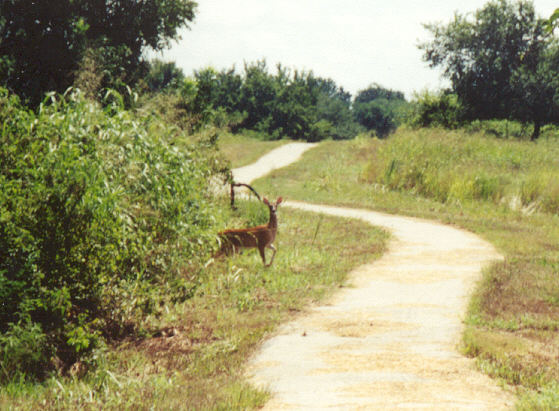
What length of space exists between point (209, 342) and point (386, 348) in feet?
5.32

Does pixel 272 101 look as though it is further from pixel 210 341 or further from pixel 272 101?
pixel 210 341

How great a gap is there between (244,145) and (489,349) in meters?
29.0

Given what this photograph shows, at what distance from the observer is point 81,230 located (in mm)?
4605

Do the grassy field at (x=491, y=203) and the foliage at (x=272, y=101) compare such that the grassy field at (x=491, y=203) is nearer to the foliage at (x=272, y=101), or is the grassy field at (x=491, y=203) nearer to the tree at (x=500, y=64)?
the tree at (x=500, y=64)

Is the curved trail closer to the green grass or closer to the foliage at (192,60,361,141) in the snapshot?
the green grass

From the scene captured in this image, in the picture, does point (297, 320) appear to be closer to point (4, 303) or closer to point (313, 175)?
point (4, 303)

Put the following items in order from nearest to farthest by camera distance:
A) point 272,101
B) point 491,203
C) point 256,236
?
1. point 256,236
2. point 491,203
3. point 272,101

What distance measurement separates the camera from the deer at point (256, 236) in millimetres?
7949

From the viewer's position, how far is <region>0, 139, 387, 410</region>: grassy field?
12.7ft

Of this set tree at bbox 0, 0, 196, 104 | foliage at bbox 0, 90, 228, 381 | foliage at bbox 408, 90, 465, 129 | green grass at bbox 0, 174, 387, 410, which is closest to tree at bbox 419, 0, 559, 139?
foliage at bbox 408, 90, 465, 129

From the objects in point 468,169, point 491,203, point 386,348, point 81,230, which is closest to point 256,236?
point 386,348

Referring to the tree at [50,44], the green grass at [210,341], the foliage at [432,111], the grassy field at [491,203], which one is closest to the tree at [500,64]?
the foliage at [432,111]

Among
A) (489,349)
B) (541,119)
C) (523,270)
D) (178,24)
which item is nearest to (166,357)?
(489,349)

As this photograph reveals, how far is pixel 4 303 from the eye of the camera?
4523 millimetres
